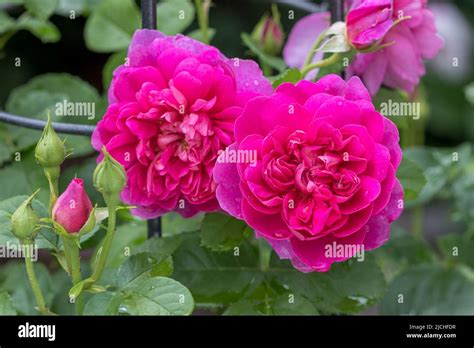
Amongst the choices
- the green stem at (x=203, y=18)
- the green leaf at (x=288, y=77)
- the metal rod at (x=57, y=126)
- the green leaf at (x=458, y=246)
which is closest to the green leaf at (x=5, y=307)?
the metal rod at (x=57, y=126)

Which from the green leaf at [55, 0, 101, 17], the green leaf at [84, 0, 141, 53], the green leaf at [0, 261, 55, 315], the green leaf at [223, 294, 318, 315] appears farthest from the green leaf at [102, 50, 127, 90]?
the green leaf at [223, 294, 318, 315]

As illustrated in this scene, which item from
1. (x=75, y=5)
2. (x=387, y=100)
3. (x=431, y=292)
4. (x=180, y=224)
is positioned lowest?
(x=431, y=292)

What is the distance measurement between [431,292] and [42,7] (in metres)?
0.53

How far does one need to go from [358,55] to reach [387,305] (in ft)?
1.12

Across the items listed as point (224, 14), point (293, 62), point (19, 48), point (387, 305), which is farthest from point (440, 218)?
point (293, 62)

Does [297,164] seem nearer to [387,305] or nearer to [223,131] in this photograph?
[223,131]

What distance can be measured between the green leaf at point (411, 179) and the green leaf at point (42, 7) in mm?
349

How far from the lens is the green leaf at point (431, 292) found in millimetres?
987

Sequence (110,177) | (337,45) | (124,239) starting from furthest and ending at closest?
(124,239), (337,45), (110,177)

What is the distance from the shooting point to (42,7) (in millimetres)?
837

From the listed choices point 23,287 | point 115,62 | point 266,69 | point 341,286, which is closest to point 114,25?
point 115,62

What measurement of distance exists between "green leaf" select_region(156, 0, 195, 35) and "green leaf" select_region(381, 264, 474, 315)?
367mm

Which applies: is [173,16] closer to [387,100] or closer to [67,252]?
[387,100]

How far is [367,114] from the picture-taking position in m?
0.58
